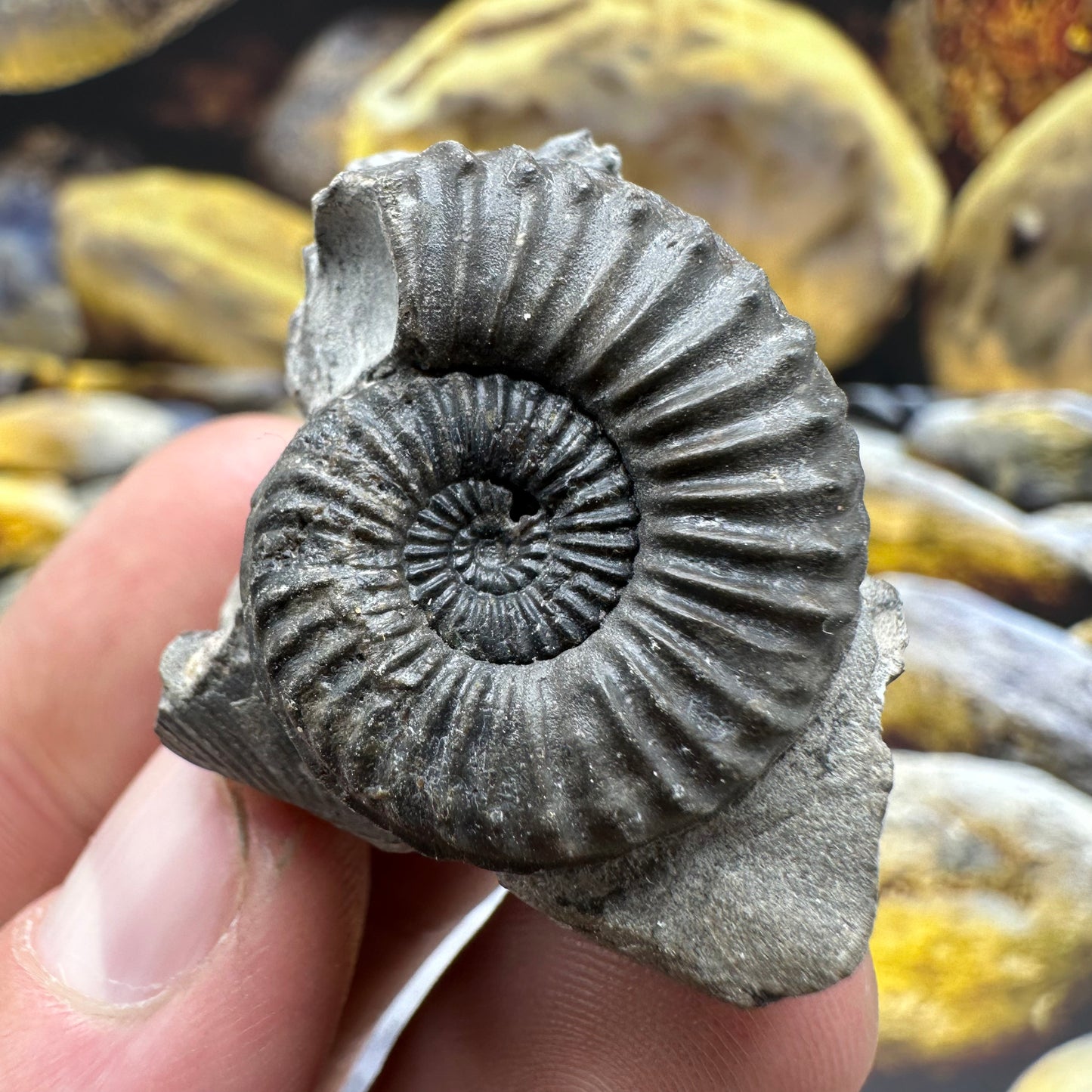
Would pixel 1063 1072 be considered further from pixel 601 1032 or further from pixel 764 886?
pixel 764 886

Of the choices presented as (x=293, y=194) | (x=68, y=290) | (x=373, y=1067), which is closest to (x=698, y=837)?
(x=373, y=1067)

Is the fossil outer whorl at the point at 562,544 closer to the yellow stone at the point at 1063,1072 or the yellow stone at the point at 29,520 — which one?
the yellow stone at the point at 1063,1072

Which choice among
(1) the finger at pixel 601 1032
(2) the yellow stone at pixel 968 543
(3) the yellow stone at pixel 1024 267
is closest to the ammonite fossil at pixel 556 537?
(1) the finger at pixel 601 1032

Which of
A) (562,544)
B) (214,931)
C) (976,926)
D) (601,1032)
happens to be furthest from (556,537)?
(976,926)

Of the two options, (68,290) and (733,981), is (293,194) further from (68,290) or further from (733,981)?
(733,981)

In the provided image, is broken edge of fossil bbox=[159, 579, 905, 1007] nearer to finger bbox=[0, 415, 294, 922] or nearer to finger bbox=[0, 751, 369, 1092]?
finger bbox=[0, 751, 369, 1092]
